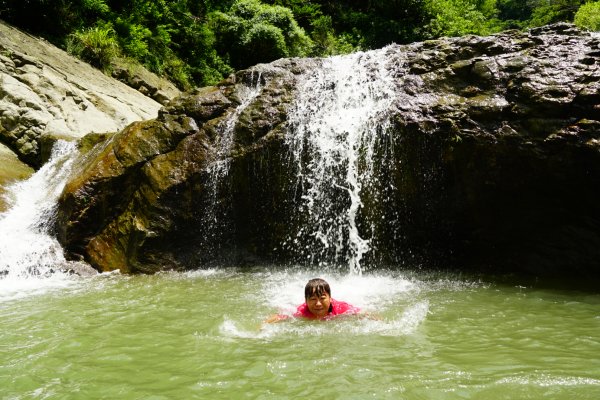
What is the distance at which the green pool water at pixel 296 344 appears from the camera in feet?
11.1

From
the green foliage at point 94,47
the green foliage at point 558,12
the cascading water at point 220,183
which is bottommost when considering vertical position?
the cascading water at point 220,183

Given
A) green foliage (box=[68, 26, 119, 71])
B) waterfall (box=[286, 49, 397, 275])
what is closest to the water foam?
waterfall (box=[286, 49, 397, 275])

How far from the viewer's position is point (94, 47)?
51.0 ft

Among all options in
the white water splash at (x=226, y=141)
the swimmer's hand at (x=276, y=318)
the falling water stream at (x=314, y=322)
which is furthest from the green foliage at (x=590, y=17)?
the swimmer's hand at (x=276, y=318)

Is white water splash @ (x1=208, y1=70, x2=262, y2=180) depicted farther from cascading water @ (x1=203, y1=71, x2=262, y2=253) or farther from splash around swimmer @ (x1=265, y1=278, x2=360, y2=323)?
splash around swimmer @ (x1=265, y1=278, x2=360, y2=323)

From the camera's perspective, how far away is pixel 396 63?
8594mm

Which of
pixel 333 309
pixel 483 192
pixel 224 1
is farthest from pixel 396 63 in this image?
pixel 224 1

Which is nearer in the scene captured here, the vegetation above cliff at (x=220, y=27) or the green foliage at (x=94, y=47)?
the green foliage at (x=94, y=47)

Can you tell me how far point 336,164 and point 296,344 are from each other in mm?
4504

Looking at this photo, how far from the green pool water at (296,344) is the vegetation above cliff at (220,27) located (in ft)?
39.3

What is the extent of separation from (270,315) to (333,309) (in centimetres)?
78

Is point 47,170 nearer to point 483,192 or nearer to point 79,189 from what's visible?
point 79,189

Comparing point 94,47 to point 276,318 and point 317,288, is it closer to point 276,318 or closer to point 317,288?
point 276,318

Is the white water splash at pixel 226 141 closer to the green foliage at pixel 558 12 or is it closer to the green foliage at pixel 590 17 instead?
the green foliage at pixel 590 17
